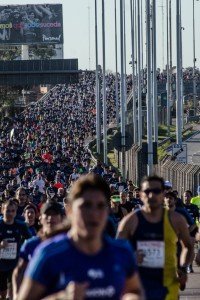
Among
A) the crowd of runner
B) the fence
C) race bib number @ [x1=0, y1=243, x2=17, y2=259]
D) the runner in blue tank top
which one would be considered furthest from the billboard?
the runner in blue tank top

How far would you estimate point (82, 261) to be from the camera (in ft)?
21.7

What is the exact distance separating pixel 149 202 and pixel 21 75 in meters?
76.9

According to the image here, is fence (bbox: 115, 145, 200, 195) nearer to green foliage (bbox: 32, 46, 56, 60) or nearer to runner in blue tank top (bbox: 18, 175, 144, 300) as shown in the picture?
runner in blue tank top (bbox: 18, 175, 144, 300)

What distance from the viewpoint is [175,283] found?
10.4 meters

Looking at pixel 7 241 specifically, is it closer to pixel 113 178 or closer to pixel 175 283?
pixel 175 283

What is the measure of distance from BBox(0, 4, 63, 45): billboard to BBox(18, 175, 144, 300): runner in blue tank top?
305 ft

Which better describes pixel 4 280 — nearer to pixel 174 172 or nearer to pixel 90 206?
pixel 90 206

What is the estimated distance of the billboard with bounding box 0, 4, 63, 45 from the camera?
99.9 metres

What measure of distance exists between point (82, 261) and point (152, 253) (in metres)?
3.46

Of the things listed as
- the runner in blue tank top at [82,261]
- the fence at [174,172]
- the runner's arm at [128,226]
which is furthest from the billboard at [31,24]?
the runner in blue tank top at [82,261]

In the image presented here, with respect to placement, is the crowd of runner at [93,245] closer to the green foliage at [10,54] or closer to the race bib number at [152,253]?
the race bib number at [152,253]

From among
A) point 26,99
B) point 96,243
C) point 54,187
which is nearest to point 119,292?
point 96,243

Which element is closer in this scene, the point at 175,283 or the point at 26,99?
the point at 175,283

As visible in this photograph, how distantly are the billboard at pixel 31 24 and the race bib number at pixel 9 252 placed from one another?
279 feet
